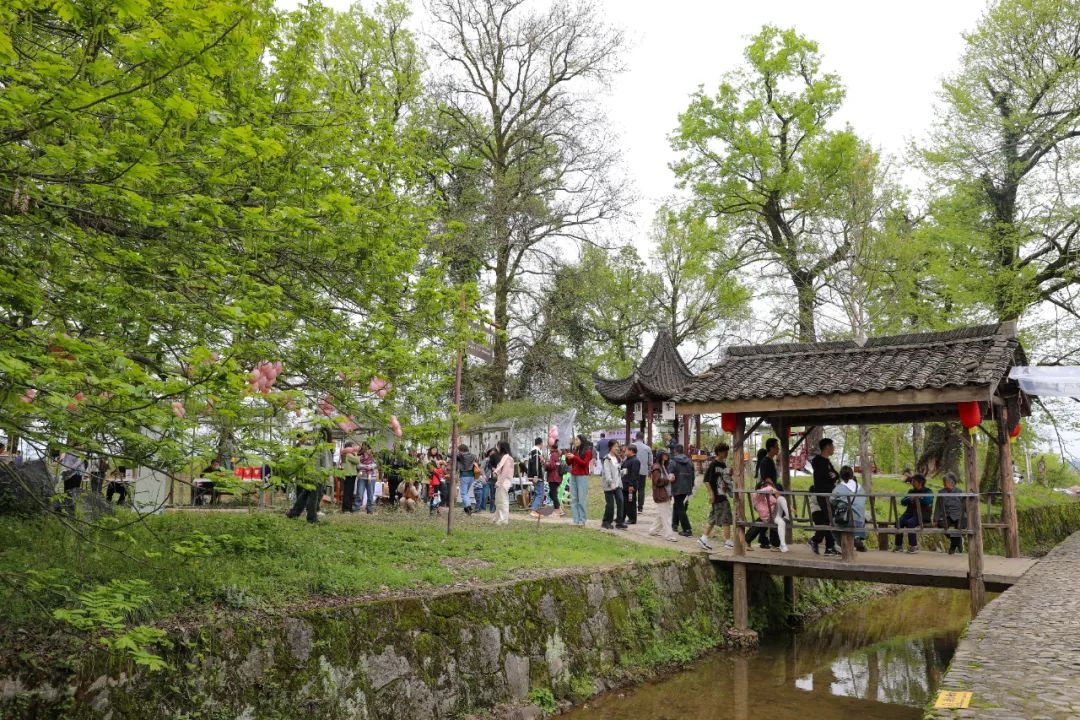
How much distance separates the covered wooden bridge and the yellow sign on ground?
5.98 metres

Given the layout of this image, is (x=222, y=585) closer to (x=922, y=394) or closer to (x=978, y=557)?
(x=922, y=394)

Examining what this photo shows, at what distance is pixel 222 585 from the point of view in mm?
7215

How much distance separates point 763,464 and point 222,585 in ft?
28.7

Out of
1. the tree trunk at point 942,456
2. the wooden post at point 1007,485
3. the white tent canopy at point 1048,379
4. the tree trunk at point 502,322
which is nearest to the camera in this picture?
the white tent canopy at point 1048,379

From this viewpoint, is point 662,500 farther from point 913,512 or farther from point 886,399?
point 886,399

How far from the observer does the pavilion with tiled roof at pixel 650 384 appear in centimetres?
2392

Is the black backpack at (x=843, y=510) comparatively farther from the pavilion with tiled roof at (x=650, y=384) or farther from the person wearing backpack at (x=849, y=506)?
the pavilion with tiled roof at (x=650, y=384)

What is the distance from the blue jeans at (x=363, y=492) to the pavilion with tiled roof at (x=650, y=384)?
9717mm

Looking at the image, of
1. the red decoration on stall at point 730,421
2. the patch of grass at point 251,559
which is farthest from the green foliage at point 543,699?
the red decoration on stall at point 730,421

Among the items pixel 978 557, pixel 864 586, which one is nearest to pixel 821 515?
pixel 978 557

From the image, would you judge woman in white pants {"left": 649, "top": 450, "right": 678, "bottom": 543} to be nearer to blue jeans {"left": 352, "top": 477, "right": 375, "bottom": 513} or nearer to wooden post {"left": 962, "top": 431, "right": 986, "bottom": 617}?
wooden post {"left": 962, "top": 431, "right": 986, "bottom": 617}

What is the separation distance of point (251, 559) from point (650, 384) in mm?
16803

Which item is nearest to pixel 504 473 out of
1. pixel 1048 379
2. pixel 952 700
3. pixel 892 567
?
pixel 892 567

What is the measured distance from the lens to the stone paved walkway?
4.67m
